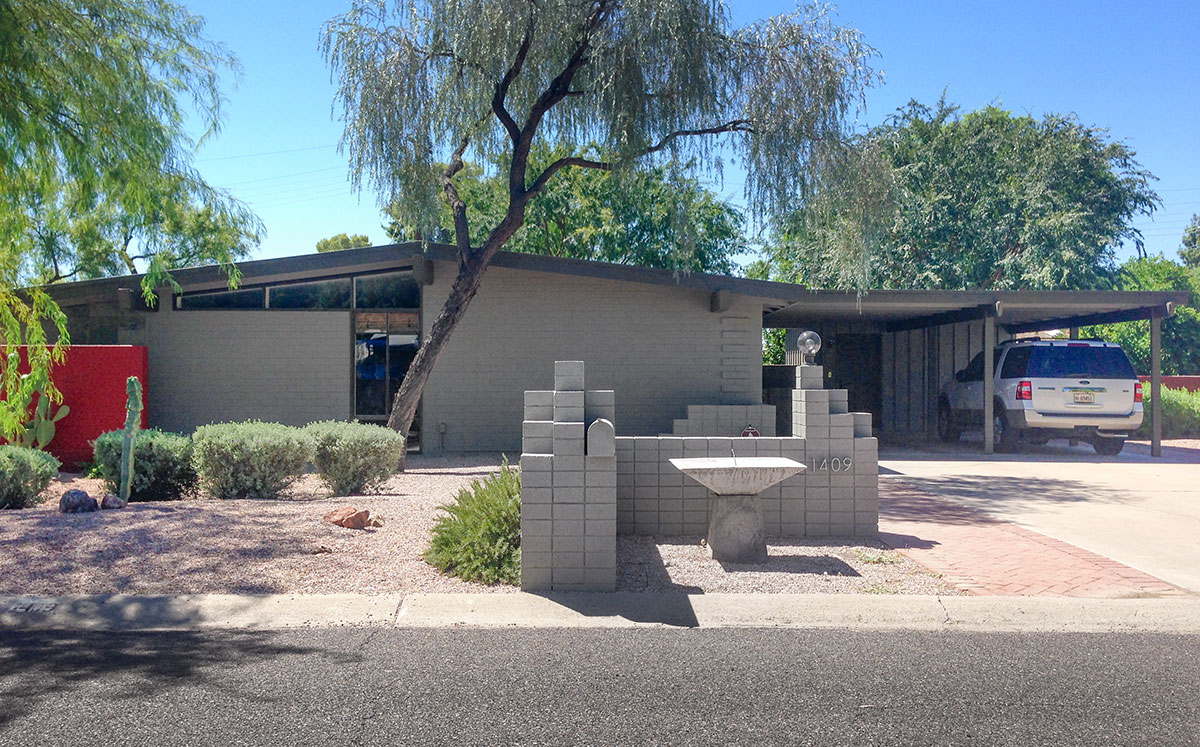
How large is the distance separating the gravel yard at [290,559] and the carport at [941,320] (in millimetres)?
8223

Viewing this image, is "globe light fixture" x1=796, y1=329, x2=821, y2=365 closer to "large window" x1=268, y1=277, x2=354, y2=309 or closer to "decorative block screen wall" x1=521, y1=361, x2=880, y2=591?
"decorative block screen wall" x1=521, y1=361, x2=880, y2=591

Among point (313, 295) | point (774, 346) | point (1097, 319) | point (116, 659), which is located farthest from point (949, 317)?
point (116, 659)

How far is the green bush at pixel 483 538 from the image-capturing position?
6.95 meters

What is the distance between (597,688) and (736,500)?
3043 millimetres

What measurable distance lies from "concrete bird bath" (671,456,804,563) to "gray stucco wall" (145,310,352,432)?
9505 mm

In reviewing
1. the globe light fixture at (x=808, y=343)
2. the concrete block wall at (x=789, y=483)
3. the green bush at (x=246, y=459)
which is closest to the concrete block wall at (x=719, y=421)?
the globe light fixture at (x=808, y=343)

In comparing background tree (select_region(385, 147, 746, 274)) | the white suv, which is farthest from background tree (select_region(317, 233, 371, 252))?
the white suv

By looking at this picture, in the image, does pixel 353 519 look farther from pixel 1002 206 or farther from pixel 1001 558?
pixel 1002 206

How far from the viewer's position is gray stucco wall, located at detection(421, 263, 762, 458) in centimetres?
1589

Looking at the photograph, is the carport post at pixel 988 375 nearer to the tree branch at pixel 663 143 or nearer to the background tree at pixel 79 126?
the tree branch at pixel 663 143

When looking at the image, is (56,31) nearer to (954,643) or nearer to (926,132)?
(954,643)

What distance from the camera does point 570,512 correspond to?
6738mm

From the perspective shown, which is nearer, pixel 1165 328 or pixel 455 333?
pixel 455 333

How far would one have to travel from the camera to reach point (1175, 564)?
7.83m
